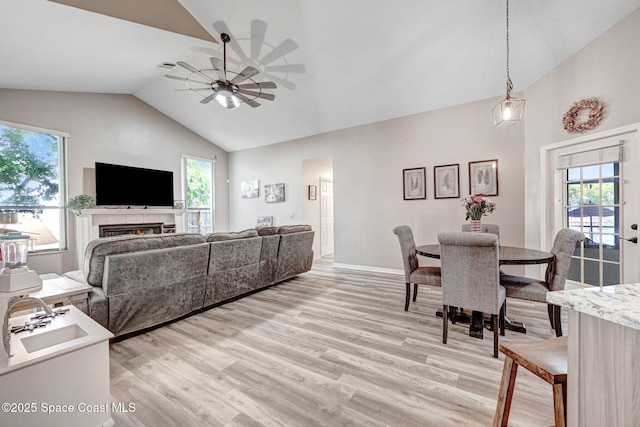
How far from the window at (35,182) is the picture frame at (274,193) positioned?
3.79 meters

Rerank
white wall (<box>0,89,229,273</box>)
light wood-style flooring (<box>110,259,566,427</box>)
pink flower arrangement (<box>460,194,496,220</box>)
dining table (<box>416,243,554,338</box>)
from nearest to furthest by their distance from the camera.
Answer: light wood-style flooring (<box>110,259,566,427</box>), dining table (<box>416,243,554,338</box>), pink flower arrangement (<box>460,194,496,220</box>), white wall (<box>0,89,229,273</box>)

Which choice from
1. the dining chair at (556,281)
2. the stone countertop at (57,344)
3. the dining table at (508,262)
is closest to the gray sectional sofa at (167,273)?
the stone countertop at (57,344)

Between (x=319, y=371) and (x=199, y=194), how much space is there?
6143 mm

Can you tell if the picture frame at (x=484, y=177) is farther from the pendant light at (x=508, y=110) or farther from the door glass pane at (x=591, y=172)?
the pendant light at (x=508, y=110)

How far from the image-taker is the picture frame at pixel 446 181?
173 inches

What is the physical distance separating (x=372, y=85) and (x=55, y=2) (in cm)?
382

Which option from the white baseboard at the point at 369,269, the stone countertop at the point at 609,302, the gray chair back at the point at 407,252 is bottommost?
the white baseboard at the point at 369,269

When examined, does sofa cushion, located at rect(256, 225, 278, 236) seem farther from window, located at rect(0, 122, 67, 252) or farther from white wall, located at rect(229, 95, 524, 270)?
window, located at rect(0, 122, 67, 252)

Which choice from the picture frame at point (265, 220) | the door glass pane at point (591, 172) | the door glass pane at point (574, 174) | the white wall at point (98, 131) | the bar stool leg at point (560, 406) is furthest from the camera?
the picture frame at point (265, 220)

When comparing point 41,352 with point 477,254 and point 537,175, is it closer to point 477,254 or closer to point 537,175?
point 477,254

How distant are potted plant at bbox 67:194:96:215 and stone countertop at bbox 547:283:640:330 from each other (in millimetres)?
6091

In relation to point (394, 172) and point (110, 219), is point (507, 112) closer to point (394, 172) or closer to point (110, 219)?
point (394, 172)

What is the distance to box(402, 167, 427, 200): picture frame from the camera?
4652mm

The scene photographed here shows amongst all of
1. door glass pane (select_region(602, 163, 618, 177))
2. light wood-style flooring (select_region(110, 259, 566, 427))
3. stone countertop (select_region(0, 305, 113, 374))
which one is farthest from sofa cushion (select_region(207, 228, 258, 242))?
door glass pane (select_region(602, 163, 618, 177))
